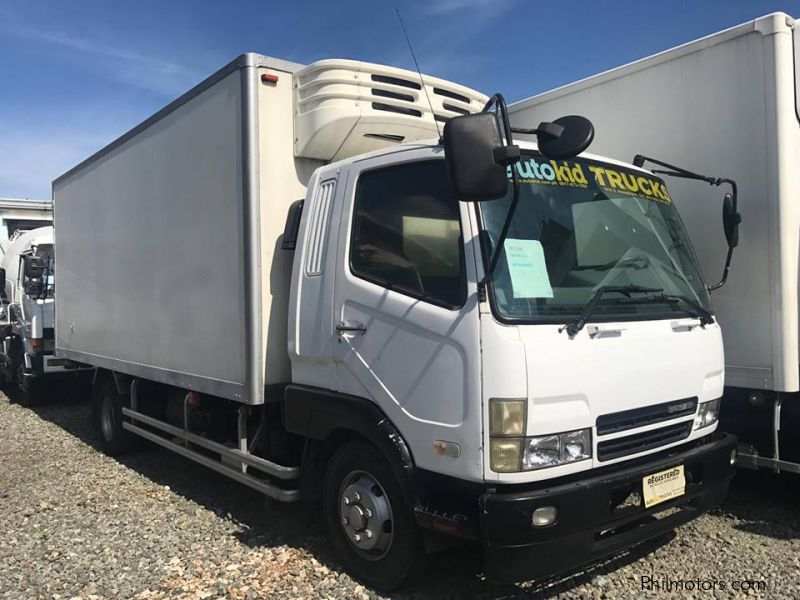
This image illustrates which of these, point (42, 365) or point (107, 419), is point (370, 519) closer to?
point (107, 419)

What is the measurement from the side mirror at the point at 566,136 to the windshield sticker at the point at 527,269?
440 mm

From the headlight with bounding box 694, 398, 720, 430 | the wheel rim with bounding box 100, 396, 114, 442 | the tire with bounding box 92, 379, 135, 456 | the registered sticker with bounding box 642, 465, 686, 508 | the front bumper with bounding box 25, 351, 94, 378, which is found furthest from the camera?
the front bumper with bounding box 25, 351, 94, 378

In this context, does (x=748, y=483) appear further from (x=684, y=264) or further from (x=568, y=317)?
(x=568, y=317)

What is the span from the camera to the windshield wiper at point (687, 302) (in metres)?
3.49

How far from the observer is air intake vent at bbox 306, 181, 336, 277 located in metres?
3.97

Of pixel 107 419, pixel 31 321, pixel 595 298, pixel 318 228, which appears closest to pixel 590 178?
pixel 595 298

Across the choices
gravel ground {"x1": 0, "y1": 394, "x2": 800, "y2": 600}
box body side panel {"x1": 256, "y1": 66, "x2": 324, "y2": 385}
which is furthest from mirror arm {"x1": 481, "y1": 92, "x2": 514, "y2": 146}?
gravel ground {"x1": 0, "y1": 394, "x2": 800, "y2": 600}

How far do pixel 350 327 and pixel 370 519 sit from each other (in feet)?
3.41

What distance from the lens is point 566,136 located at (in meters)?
3.04

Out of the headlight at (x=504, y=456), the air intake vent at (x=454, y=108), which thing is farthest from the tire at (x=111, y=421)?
the headlight at (x=504, y=456)

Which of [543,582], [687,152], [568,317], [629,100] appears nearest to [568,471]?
[568,317]

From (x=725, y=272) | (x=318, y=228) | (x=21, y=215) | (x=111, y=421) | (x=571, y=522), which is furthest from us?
(x=21, y=215)

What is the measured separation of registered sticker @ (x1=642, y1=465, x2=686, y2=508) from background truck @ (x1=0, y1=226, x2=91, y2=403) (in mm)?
8082

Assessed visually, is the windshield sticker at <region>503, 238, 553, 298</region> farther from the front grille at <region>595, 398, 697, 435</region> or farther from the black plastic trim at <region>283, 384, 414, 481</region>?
the black plastic trim at <region>283, 384, 414, 481</region>
